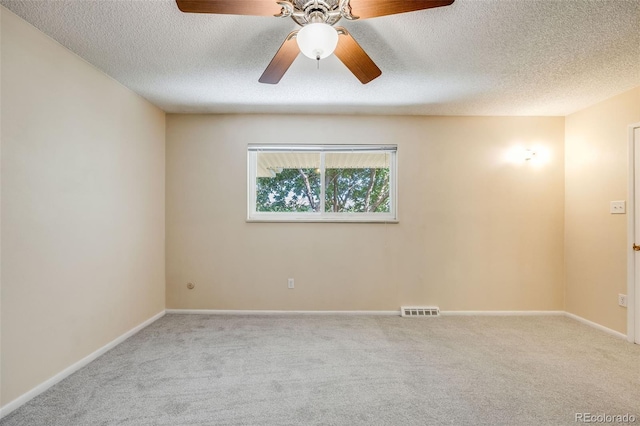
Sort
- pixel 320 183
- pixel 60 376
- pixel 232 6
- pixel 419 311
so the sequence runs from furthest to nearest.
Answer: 1. pixel 320 183
2. pixel 419 311
3. pixel 60 376
4. pixel 232 6

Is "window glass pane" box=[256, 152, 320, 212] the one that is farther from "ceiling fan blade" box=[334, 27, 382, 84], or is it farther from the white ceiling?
"ceiling fan blade" box=[334, 27, 382, 84]

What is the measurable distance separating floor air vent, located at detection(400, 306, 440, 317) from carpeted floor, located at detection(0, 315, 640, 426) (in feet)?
1.05

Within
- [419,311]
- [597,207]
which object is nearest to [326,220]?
[419,311]

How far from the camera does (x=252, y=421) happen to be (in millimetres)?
1561

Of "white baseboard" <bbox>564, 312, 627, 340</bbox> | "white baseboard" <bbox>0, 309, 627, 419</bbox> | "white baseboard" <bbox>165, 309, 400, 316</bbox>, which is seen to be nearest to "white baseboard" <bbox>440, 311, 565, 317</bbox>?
"white baseboard" <bbox>0, 309, 627, 419</bbox>

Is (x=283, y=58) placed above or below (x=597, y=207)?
above

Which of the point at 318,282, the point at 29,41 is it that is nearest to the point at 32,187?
the point at 29,41

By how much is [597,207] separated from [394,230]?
1974 millimetres

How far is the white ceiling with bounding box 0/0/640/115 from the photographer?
64.4 inches

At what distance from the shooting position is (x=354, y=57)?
1.63 meters

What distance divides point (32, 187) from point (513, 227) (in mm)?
4248

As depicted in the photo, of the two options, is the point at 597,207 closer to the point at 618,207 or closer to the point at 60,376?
the point at 618,207

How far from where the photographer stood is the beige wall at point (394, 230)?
129 inches

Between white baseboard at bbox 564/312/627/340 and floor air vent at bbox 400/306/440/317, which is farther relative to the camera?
floor air vent at bbox 400/306/440/317
